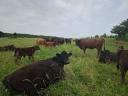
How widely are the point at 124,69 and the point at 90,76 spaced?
1551 millimetres

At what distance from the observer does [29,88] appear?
18.9 ft

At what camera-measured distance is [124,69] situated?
32.1 feet

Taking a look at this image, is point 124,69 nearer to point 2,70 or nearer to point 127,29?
point 2,70

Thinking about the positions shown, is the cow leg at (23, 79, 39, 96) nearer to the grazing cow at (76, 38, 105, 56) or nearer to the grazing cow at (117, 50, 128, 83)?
the grazing cow at (117, 50, 128, 83)

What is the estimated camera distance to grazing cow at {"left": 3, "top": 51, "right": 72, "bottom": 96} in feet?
18.9

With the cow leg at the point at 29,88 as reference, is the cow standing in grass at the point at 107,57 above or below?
below

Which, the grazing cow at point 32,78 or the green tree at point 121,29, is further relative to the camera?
the green tree at point 121,29

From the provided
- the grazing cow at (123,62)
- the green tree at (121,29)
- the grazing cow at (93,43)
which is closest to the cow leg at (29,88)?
the grazing cow at (123,62)

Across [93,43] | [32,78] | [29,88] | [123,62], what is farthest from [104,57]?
[29,88]

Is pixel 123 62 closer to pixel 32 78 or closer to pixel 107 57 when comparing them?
pixel 32 78

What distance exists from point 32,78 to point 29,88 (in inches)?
14.2

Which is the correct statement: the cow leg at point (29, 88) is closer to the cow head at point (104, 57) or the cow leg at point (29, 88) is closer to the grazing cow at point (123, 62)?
the grazing cow at point (123, 62)

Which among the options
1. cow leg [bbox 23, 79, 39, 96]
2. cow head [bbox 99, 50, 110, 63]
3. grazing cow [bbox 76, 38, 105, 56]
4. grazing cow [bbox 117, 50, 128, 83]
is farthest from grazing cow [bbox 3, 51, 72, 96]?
grazing cow [bbox 76, 38, 105, 56]

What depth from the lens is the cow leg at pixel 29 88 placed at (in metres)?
5.74
